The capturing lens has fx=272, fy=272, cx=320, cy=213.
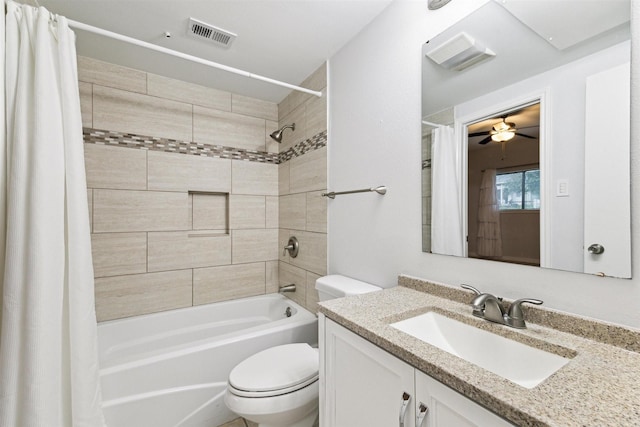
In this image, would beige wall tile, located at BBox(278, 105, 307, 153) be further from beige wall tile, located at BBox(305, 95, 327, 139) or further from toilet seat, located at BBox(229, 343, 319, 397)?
toilet seat, located at BBox(229, 343, 319, 397)

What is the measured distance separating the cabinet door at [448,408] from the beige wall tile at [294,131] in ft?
6.45

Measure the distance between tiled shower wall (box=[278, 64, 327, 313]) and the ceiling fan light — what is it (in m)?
1.15

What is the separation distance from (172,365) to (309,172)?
5.04 ft

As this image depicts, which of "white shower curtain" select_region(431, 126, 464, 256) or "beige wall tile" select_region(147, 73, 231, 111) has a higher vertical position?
"beige wall tile" select_region(147, 73, 231, 111)

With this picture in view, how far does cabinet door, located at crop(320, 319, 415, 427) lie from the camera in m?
0.77

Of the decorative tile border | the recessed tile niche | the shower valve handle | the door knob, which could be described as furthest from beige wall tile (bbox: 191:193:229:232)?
the door knob

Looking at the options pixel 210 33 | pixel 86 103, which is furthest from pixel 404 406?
pixel 86 103

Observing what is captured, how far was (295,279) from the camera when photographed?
2.38 metres

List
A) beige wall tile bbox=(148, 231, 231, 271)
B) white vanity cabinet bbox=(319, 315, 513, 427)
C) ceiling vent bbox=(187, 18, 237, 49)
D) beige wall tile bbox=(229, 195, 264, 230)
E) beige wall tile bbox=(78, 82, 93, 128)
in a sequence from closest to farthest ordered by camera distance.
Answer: white vanity cabinet bbox=(319, 315, 513, 427) → ceiling vent bbox=(187, 18, 237, 49) → beige wall tile bbox=(78, 82, 93, 128) → beige wall tile bbox=(148, 231, 231, 271) → beige wall tile bbox=(229, 195, 264, 230)

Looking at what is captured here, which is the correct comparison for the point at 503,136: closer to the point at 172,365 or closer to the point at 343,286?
the point at 343,286

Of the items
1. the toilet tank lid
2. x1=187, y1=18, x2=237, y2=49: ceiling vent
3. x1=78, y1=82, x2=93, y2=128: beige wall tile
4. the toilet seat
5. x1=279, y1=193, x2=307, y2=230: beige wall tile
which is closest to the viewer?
the toilet seat

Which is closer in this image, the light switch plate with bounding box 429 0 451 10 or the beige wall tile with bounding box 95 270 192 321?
the light switch plate with bounding box 429 0 451 10

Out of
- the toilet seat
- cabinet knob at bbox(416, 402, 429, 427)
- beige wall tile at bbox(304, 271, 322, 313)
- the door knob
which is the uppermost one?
the door knob

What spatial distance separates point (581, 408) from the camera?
0.50m
